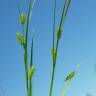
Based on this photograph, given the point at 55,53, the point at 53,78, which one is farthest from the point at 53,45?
the point at 53,78

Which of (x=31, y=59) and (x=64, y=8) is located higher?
(x=64, y=8)

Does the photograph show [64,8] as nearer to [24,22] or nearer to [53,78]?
[24,22]

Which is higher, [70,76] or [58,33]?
[58,33]

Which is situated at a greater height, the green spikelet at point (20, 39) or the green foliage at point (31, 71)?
the green spikelet at point (20, 39)

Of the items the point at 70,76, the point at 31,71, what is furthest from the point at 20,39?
the point at 70,76

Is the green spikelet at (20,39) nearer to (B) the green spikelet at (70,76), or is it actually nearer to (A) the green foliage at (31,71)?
(A) the green foliage at (31,71)

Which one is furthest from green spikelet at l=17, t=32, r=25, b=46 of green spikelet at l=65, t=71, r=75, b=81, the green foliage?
green spikelet at l=65, t=71, r=75, b=81

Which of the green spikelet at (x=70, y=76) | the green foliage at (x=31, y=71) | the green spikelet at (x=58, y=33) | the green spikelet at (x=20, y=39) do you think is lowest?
the green spikelet at (x=70, y=76)

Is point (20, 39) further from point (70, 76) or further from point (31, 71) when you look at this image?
point (70, 76)

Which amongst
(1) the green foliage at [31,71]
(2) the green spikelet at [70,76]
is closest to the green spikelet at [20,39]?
(1) the green foliage at [31,71]

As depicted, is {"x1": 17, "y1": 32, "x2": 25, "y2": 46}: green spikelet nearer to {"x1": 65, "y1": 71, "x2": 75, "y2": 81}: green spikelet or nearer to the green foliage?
the green foliage

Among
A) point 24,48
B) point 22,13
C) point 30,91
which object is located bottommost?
point 30,91
